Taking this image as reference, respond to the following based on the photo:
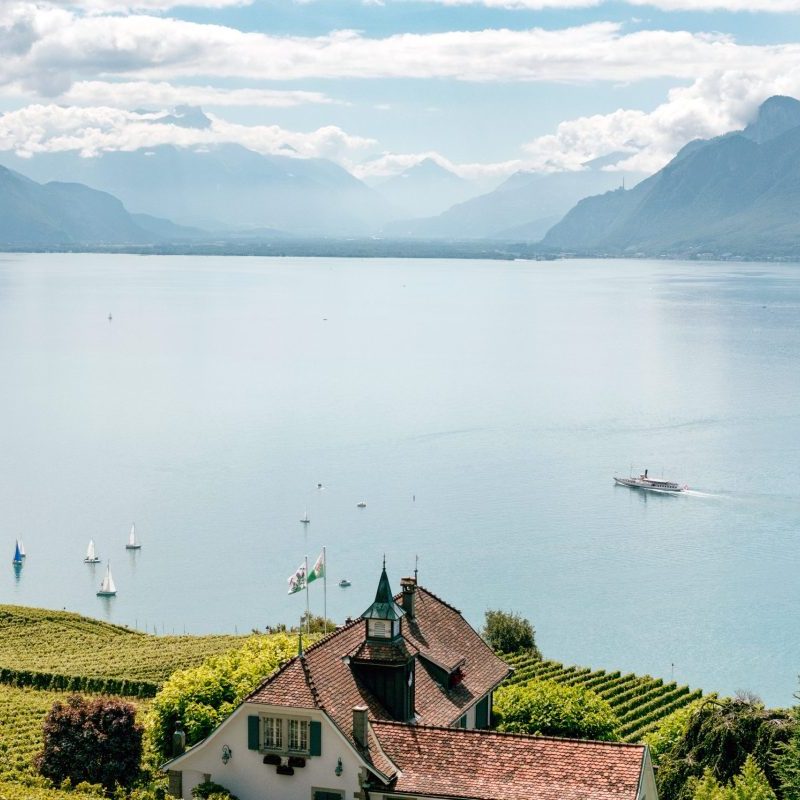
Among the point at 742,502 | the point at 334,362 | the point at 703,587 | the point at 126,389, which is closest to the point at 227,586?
the point at 703,587

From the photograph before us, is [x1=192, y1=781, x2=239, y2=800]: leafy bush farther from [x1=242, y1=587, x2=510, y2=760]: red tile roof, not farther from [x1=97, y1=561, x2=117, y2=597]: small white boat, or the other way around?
[x1=97, y1=561, x2=117, y2=597]: small white boat

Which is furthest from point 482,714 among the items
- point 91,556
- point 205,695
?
point 91,556

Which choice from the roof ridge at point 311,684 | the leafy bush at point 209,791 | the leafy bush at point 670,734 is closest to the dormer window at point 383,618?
the roof ridge at point 311,684

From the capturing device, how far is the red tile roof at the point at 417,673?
2898 centimetres

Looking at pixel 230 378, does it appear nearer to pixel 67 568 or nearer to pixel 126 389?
pixel 126 389

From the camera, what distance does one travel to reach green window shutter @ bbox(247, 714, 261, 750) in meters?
28.7

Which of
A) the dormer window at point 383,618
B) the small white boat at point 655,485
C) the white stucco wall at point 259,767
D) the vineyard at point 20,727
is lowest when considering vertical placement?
the small white boat at point 655,485

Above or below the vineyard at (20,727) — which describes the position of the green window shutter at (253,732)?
above

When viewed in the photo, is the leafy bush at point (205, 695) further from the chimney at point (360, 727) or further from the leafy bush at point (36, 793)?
the chimney at point (360, 727)

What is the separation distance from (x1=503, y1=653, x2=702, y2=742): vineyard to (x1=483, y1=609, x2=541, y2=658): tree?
3.72ft

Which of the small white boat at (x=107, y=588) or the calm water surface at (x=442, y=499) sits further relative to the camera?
the small white boat at (x=107, y=588)

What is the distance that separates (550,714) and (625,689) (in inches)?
533

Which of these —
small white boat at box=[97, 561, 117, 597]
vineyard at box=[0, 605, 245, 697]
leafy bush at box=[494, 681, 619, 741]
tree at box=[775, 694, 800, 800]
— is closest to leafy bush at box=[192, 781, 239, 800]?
tree at box=[775, 694, 800, 800]

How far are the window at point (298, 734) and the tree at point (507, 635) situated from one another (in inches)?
1201
